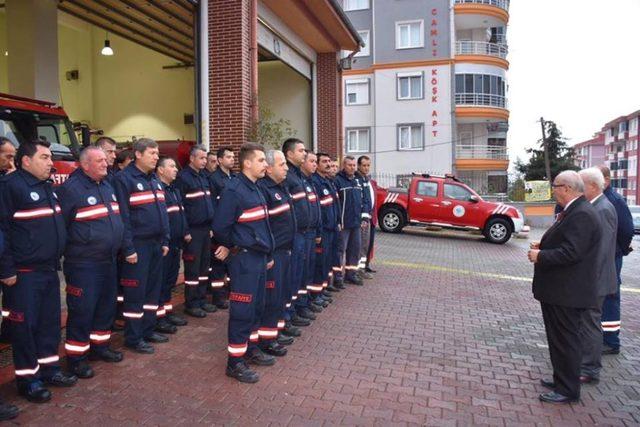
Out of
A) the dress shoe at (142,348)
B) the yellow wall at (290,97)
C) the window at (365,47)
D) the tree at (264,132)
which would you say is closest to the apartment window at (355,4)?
the window at (365,47)

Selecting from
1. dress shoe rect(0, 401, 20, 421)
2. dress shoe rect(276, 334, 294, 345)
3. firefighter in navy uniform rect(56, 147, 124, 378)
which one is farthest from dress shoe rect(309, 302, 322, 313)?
dress shoe rect(0, 401, 20, 421)

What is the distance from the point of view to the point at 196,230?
6285mm

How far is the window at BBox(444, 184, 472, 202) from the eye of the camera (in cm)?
1591

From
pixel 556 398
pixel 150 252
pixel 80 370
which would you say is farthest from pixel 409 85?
pixel 80 370

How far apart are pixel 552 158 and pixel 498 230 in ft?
98.2

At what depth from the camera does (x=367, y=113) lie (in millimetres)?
31578

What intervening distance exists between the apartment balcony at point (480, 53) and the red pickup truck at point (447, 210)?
636 inches

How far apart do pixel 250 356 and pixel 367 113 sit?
27998mm

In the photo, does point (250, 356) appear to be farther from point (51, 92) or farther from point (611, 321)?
point (51, 92)

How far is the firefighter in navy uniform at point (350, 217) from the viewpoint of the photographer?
804 centimetres

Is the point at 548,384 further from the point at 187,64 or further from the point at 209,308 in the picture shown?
the point at 187,64

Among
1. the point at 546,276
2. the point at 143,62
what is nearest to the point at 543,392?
the point at 546,276

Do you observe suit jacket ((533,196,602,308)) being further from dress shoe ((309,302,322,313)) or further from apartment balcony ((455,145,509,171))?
apartment balcony ((455,145,509,171))

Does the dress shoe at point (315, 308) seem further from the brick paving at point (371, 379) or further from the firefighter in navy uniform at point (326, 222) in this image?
the firefighter in navy uniform at point (326, 222)
